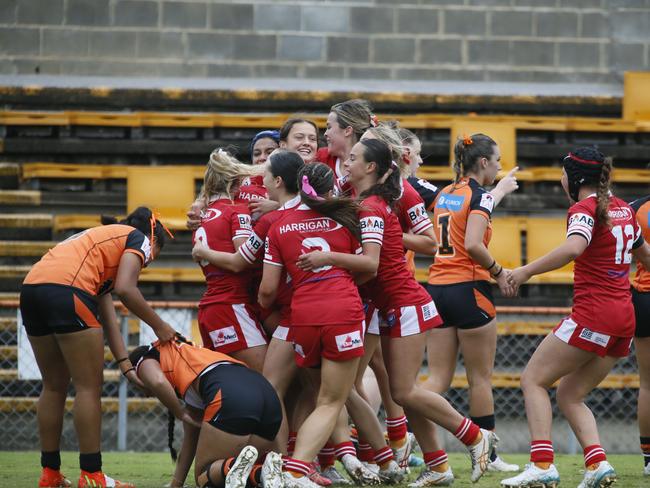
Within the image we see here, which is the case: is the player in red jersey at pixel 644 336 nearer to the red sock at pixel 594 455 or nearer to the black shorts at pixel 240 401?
the red sock at pixel 594 455

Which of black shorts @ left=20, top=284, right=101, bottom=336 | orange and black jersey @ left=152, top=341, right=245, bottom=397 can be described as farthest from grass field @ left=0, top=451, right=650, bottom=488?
black shorts @ left=20, top=284, right=101, bottom=336

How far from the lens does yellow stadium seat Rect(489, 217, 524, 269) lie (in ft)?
35.1

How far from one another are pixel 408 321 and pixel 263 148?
1.66 meters

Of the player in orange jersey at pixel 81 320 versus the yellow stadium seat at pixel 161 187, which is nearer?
the player in orange jersey at pixel 81 320

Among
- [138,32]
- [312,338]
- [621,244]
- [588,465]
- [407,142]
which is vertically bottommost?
[588,465]

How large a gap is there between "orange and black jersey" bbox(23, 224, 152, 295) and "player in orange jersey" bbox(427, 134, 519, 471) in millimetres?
1948

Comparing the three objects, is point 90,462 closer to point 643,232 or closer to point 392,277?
point 392,277

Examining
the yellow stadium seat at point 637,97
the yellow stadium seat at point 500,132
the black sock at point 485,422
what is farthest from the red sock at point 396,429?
the yellow stadium seat at point 637,97

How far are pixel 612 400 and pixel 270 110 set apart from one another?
516 centimetres

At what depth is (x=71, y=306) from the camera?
5633mm

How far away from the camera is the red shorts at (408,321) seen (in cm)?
582

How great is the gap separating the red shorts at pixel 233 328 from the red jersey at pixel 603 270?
1732 mm

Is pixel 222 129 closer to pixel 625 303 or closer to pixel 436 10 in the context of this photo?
pixel 436 10

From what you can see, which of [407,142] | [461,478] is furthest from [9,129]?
[461,478]
